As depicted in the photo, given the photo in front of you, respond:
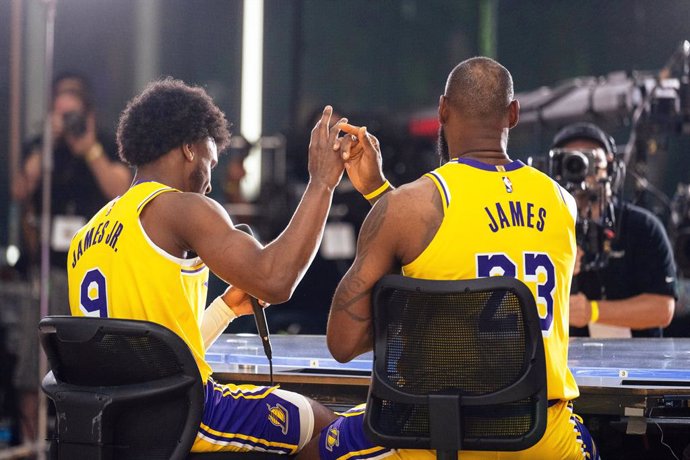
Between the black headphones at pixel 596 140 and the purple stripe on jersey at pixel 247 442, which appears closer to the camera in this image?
the purple stripe on jersey at pixel 247 442

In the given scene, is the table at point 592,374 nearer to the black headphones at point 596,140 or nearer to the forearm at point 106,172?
the black headphones at point 596,140

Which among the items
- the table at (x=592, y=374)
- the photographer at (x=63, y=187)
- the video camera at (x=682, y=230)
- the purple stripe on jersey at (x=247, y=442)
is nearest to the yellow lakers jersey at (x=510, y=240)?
the table at (x=592, y=374)

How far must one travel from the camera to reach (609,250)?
365 cm

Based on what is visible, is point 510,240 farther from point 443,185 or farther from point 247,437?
point 247,437

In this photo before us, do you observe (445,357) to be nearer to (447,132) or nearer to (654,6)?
(447,132)

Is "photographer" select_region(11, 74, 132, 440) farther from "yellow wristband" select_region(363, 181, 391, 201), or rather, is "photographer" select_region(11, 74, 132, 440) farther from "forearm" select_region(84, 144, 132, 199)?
"yellow wristband" select_region(363, 181, 391, 201)

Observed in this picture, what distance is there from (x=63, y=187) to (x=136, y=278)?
3.77 m

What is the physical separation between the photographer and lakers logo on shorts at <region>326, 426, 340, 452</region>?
3624 millimetres

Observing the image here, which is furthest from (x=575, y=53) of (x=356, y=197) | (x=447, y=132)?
(x=447, y=132)

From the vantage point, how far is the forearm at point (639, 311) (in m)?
3.57

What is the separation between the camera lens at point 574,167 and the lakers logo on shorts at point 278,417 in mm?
1700

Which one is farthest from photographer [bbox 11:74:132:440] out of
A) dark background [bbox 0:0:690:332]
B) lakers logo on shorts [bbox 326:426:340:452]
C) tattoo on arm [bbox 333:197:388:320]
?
tattoo on arm [bbox 333:197:388:320]

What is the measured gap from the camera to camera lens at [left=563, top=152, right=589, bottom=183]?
11.6 ft

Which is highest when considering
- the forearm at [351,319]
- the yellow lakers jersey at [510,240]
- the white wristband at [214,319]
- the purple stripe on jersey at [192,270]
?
the yellow lakers jersey at [510,240]
